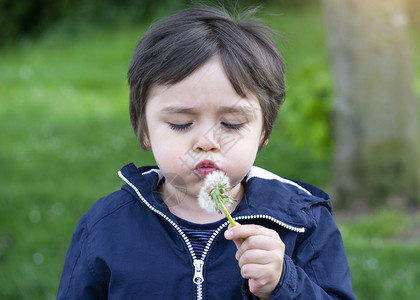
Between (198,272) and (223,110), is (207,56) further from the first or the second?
(198,272)

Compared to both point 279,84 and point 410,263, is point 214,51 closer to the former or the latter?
point 279,84

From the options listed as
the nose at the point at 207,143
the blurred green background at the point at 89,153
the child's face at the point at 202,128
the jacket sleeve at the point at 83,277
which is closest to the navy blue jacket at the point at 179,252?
the jacket sleeve at the point at 83,277

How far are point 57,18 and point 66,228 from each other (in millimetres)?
10896

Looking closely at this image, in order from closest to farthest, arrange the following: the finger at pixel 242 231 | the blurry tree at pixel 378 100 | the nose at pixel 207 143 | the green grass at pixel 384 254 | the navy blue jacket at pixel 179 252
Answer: the finger at pixel 242 231
the nose at pixel 207 143
the navy blue jacket at pixel 179 252
the green grass at pixel 384 254
the blurry tree at pixel 378 100

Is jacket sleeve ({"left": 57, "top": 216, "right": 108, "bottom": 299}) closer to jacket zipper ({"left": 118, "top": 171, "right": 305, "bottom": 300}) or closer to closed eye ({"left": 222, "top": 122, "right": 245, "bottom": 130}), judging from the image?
jacket zipper ({"left": 118, "top": 171, "right": 305, "bottom": 300})

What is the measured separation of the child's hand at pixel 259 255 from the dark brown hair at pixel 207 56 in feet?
1.41

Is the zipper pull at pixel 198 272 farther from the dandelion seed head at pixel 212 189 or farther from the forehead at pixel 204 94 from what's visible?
the forehead at pixel 204 94

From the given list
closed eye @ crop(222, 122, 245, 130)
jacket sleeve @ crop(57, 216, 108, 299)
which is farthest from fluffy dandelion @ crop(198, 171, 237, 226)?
jacket sleeve @ crop(57, 216, 108, 299)

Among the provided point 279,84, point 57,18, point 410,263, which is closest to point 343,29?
point 410,263

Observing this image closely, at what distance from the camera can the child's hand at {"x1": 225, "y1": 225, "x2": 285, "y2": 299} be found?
62.1 inches

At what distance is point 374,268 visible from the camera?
3559mm

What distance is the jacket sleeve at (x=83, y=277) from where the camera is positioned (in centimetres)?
185

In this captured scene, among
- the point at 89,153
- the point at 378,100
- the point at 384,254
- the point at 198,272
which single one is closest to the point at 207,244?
the point at 198,272

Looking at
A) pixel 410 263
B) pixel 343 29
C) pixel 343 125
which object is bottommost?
pixel 410 263
